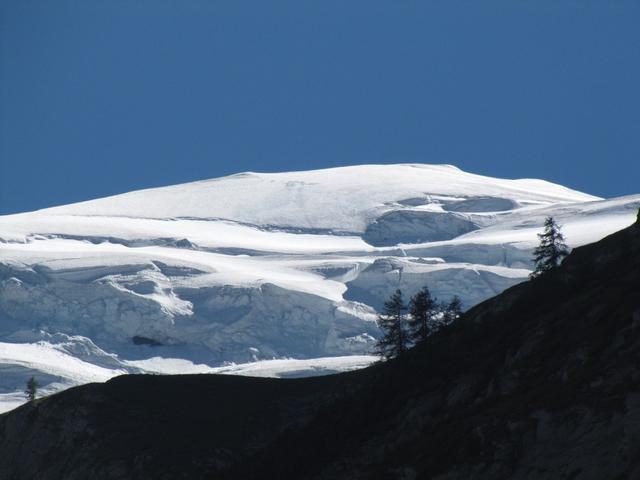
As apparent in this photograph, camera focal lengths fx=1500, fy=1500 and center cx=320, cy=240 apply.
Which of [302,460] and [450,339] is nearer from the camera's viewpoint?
[302,460]

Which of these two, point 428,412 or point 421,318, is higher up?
point 421,318

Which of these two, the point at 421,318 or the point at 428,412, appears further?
the point at 421,318

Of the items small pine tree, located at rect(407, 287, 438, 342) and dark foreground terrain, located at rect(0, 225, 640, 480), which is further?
small pine tree, located at rect(407, 287, 438, 342)

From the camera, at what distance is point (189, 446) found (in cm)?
7038

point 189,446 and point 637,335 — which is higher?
point 637,335

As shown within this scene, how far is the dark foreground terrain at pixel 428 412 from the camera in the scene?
156 feet

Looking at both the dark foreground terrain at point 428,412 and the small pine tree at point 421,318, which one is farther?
the small pine tree at point 421,318

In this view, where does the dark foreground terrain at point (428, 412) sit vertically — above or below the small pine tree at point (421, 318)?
below

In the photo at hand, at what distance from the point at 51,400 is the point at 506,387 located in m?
31.7

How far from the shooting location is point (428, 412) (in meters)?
58.8

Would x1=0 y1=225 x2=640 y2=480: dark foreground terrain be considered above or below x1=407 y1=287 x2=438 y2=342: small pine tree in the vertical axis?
below

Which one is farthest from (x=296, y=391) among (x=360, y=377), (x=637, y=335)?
(x=637, y=335)

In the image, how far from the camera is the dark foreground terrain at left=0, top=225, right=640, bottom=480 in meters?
47.5

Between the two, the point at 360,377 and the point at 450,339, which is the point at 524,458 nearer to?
the point at 450,339
